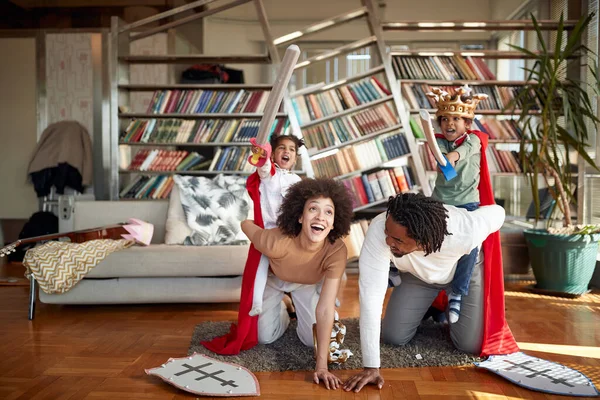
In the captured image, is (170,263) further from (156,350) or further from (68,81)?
(68,81)

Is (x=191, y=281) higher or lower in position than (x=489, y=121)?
lower

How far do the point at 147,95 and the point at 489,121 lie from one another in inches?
152

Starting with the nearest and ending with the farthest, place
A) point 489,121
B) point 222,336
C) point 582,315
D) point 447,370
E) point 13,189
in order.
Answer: point 447,370 < point 222,336 < point 582,315 < point 489,121 < point 13,189

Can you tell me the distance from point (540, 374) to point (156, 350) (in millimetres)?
1713

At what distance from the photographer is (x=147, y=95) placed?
22.5 feet

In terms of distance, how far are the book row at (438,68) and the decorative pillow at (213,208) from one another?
1776 mm

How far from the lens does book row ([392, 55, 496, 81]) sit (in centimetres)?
503

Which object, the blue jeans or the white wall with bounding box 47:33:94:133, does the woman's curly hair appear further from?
the white wall with bounding box 47:33:94:133

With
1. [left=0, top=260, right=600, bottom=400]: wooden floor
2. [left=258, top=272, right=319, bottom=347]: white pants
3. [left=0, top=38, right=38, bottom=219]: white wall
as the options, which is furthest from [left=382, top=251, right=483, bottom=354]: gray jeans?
[left=0, top=38, right=38, bottom=219]: white wall

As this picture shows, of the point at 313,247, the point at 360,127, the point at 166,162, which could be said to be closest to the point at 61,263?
the point at 313,247

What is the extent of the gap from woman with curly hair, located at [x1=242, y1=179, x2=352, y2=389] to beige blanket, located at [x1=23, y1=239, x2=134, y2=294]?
1.22 m

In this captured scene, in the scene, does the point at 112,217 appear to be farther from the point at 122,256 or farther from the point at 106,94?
the point at 106,94

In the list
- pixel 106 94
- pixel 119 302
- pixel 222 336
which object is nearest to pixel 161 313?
pixel 119 302

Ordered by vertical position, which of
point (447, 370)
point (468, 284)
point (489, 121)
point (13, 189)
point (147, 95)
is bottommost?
point (447, 370)
